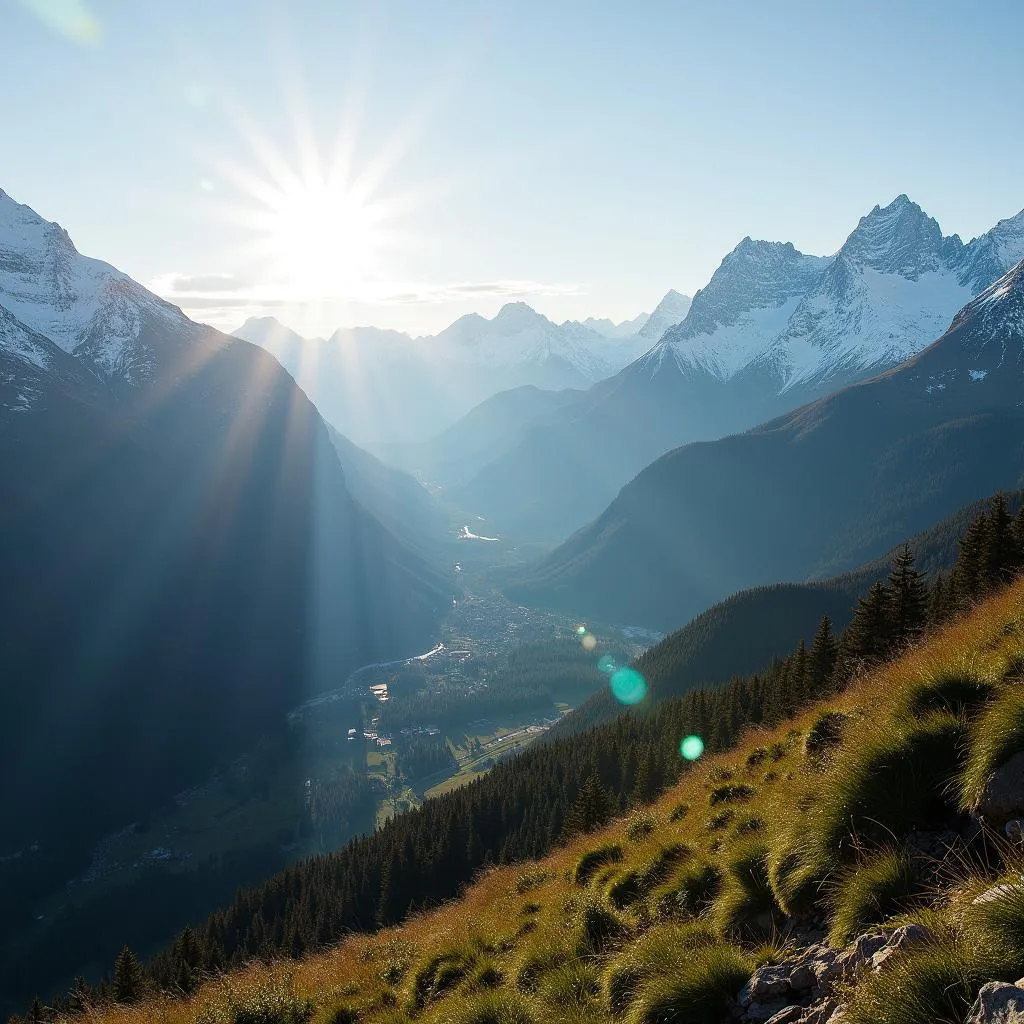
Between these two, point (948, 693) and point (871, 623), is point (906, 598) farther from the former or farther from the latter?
point (948, 693)

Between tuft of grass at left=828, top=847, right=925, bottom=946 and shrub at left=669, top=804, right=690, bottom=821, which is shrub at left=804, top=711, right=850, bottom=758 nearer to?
shrub at left=669, top=804, right=690, bottom=821

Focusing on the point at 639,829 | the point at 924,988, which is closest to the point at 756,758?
the point at 639,829

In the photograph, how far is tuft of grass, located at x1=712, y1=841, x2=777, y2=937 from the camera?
11953 mm

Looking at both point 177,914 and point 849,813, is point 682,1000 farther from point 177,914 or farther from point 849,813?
point 177,914

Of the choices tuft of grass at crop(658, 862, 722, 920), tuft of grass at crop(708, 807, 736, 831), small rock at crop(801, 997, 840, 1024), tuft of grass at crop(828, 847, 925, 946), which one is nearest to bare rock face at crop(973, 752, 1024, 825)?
tuft of grass at crop(828, 847, 925, 946)

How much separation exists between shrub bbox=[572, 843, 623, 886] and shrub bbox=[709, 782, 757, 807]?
10.8ft

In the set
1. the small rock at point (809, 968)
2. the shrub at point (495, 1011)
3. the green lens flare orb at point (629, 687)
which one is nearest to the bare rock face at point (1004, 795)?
the small rock at point (809, 968)

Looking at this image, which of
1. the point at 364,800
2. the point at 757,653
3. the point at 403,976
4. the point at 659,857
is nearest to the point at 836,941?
the point at 659,857

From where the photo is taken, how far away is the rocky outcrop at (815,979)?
25.2ft

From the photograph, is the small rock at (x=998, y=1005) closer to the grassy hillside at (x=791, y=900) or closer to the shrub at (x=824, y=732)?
the grassy hillside at (x=791, y=900)

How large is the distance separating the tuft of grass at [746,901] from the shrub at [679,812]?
29.1 feet

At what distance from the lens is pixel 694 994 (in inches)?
382

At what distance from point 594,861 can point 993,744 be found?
559 inches

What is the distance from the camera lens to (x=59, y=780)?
19762cm
